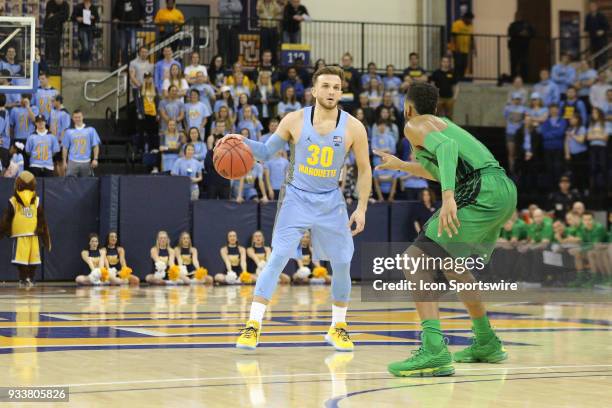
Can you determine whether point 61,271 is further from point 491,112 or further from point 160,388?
point 160,388

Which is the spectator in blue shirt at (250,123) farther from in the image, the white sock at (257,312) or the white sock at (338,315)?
the white sock at (257,312)

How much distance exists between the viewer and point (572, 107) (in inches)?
977

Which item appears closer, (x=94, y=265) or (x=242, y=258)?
(x=94, y=265)

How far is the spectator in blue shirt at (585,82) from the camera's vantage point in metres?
26.1

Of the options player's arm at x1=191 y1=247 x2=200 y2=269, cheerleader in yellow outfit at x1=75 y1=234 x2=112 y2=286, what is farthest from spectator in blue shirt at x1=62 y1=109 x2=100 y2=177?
player's arm at x1=191 y1=247 x2=200 y2=269

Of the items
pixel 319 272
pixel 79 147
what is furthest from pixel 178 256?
pixel 79 147

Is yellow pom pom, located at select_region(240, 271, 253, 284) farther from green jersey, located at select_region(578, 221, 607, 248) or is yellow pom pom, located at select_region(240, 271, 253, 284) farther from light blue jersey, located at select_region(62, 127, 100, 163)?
green jersey, located at select_region(578, 221, 607, 248)

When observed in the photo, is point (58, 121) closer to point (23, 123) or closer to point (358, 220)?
point (23, 123)

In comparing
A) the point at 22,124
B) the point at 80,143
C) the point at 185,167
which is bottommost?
the point at 185,167

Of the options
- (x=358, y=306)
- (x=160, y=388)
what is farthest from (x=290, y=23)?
(x=160, y=388)

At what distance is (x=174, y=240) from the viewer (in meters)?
21.8

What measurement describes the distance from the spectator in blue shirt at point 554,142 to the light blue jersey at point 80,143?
32.6ft

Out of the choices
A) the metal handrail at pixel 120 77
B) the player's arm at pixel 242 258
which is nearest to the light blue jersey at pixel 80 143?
the metal handrail at pixel 120 77

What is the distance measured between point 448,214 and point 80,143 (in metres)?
15.1
